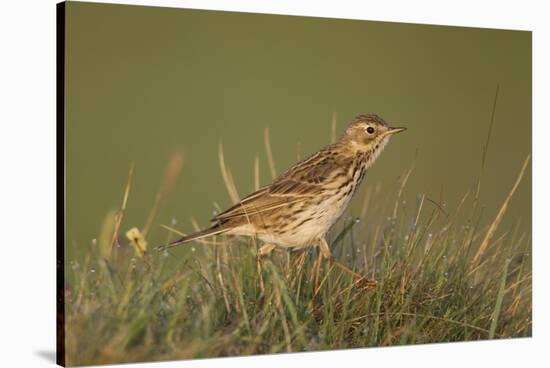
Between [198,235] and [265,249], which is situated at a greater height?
[198,235]

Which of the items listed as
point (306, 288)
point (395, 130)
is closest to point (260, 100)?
point (395, 130)

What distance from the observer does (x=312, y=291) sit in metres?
7.87

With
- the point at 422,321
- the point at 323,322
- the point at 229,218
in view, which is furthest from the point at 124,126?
the point at 422,321

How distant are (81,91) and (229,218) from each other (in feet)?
5.16

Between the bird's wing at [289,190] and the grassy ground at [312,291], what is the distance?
261 mm

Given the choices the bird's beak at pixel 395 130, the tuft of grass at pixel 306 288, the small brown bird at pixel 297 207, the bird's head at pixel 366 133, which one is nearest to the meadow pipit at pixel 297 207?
the small brown bird at pixel 297 207

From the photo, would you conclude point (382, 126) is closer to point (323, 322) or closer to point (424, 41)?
point (424, 41)

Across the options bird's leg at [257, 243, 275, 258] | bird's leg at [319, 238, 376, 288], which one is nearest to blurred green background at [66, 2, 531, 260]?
bird's leg at [257, 243, 275, 258]

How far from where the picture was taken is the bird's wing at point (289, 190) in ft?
26.1

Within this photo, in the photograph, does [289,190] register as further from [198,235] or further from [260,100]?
[198,235]

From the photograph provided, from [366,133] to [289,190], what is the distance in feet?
2.77

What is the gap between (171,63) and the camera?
24.8 ft

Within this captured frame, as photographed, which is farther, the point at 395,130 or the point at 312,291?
the point at 395,130

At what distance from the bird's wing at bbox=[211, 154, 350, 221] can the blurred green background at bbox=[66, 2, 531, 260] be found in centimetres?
13
